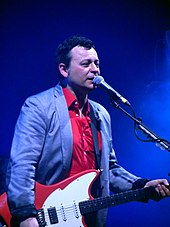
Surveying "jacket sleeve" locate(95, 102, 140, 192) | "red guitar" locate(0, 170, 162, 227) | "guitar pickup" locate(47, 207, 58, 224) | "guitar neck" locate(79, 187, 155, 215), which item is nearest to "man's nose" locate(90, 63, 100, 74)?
"jacket sleeve" locate(95, 102, 140, 192)

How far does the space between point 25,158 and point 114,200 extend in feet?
2.13

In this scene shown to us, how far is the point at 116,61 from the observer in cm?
321

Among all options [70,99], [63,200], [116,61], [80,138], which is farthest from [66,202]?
[116,61]

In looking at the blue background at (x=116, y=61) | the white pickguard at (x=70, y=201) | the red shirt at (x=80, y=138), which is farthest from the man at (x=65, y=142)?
the blue background at (x=116, y=61)

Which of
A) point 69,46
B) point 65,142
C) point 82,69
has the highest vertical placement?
point 69,46

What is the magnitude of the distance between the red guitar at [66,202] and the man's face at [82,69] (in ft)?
1.95

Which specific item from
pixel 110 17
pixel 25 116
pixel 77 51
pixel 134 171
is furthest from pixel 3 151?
pixel 110 17

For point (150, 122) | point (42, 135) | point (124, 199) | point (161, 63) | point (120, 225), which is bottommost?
point (120, 225)

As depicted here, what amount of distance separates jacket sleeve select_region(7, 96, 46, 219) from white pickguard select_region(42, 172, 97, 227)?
0.15 m

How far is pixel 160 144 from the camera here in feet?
6.17

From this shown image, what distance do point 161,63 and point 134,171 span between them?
1132mm

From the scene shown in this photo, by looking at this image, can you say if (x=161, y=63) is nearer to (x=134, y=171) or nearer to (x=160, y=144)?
(x=134, y=171)

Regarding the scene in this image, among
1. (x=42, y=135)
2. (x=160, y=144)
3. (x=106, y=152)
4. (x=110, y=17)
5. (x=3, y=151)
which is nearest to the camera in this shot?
(x=160, y=144)

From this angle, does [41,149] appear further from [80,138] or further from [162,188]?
[162,188]
